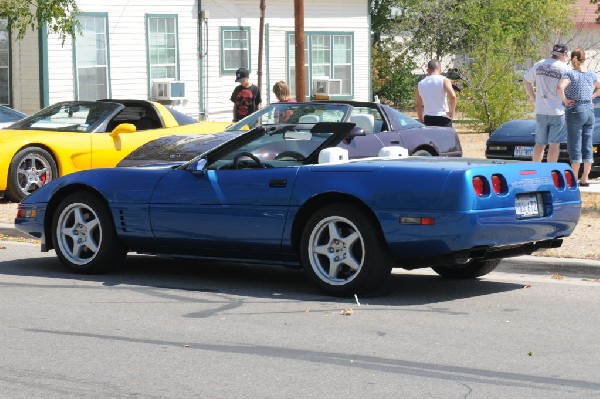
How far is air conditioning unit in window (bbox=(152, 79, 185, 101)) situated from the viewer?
27.1m

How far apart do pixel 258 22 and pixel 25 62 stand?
6250 mm

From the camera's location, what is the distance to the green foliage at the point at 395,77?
42.5 m

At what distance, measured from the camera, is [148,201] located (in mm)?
9242

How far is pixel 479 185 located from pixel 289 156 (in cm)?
163

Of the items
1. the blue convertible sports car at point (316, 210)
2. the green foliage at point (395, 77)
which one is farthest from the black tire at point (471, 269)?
the green foliage at point (395, 77)

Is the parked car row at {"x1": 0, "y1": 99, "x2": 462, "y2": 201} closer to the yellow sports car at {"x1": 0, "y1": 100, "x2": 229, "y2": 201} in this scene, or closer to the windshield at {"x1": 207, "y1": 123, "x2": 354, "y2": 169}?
the yellow sports car at {"x1": 0, "y1": 100, "x2": 229, "y2": 201}

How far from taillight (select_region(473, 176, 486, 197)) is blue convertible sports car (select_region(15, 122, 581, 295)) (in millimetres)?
10

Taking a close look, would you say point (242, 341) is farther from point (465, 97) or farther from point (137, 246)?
point (465, 97)

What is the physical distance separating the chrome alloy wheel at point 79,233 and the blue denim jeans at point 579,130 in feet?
24.3

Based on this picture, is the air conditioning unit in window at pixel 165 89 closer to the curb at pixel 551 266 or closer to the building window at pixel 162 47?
the building window at pixel 162 47

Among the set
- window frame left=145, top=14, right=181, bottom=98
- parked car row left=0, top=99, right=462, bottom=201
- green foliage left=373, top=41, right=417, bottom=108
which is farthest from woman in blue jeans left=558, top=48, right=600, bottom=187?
green foliage left=373, top=41, right=417, bottom=108

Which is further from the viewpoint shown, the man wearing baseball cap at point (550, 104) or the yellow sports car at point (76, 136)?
the yellow sports car at point (76, 136)

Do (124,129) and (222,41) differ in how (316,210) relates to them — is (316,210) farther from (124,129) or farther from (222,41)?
(222,41)

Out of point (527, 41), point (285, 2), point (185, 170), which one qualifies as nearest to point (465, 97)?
point (285, 2)
